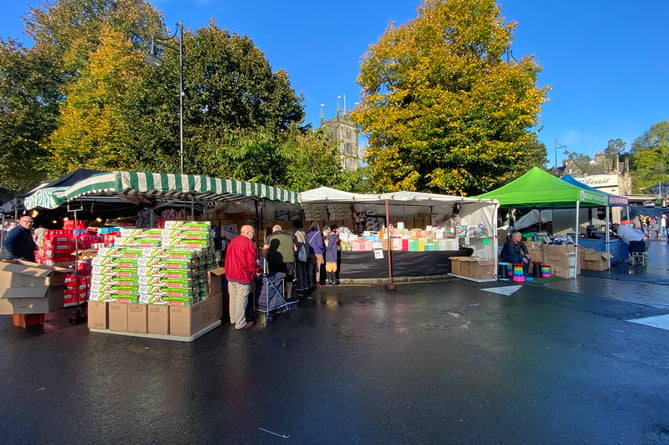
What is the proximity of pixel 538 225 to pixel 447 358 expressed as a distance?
17.8m

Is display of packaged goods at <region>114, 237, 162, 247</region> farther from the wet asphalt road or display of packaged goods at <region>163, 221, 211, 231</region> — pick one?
the wet asphalt road

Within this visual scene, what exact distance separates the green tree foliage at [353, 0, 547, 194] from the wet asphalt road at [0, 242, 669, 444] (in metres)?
8.53

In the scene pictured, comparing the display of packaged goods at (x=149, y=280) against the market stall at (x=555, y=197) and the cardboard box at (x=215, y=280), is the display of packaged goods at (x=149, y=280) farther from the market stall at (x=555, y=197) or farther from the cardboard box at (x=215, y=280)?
the market stall at (x=555, y=197)

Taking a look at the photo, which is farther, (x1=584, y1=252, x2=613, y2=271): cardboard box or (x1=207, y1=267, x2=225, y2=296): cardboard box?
(x1=584, y1=252, x2=613, y2=271): cardboard box

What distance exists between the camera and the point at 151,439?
259cm

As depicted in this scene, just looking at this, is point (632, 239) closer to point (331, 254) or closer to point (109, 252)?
point (331, 254)

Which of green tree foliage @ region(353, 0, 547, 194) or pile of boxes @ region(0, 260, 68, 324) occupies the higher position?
green tree foliage @ region(353, 0, 547, 194)

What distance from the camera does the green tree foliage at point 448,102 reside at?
12.9 m

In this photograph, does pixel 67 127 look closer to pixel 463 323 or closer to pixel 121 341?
pixel 121 341

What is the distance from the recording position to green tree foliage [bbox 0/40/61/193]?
1805cm

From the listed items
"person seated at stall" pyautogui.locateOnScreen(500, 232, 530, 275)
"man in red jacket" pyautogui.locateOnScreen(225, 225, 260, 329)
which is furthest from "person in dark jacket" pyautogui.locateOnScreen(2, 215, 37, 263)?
"person seated at stall" pyautogui.locateOnScreen(500, 232, 530, 275)

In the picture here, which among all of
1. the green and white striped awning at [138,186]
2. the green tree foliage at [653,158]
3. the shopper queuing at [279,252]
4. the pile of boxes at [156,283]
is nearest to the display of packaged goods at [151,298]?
the pile of boxes at [156,283]

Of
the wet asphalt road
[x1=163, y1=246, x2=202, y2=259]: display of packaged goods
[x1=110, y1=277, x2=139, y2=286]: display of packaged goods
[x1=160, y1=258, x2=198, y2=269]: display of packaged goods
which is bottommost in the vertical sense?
the wet asphalt road

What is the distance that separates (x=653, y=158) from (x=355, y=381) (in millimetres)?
87247
